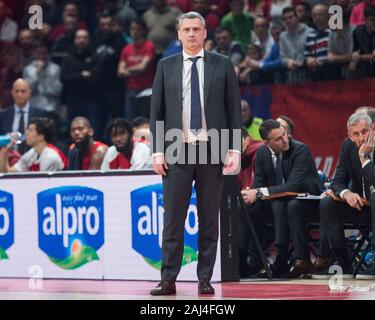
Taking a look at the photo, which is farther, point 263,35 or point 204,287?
point 263,35

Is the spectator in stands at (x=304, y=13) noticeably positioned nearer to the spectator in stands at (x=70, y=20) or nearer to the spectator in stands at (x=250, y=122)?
the spectator in stands at (x=250, y=122)

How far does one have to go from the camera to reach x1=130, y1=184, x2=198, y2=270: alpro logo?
1149 cm

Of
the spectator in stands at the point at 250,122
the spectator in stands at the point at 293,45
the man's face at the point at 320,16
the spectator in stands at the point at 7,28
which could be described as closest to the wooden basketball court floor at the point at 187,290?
the spectator in stands at the point at 250,122

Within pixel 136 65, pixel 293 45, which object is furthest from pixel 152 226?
pixel 136 65

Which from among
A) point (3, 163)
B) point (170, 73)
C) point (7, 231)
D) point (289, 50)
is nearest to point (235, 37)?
point (289, 50)

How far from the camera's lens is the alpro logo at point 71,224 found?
12109 mm

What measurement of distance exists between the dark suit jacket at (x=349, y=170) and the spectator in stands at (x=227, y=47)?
196 inches

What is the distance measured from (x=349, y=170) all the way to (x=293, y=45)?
4.41 m

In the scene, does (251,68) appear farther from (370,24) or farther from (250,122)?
(370,24)

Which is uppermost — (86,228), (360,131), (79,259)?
(360,131)

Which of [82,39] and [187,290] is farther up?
[82,39]

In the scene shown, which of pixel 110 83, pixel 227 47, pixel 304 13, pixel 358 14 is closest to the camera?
pixel 358 14

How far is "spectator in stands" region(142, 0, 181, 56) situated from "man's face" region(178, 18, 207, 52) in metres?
8.20

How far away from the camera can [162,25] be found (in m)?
17.8
